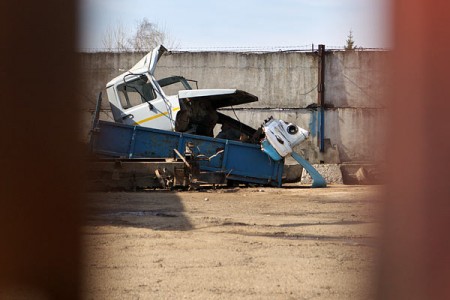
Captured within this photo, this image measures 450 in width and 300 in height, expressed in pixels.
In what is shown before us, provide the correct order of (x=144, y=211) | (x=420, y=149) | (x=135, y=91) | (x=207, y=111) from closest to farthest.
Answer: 1. (x=420, y=149)
2. (x=144, y=211)
3. (x=135, y=91)
4. (x=207, y=111)

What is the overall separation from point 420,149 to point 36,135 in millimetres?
1080

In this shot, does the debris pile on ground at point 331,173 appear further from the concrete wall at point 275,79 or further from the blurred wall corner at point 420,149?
the blurred wall corner at point 420,149

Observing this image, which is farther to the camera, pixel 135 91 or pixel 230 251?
pixel 135 91

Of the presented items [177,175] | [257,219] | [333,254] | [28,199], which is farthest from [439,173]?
[177,175]

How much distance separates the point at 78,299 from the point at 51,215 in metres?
0.34

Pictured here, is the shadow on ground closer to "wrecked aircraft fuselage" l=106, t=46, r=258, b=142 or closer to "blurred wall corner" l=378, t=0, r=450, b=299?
"wrecked aircraft fuselage" l=106, t=46, r=258, b=142

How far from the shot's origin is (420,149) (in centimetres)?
142

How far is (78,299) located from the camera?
1.79m

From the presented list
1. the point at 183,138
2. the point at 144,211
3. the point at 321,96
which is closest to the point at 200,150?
the point at 183,138

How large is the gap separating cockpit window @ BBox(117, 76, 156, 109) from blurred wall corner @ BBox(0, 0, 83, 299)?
971 centimetres

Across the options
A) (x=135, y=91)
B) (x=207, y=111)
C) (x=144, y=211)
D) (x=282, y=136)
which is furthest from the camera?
(x=207, y=111)

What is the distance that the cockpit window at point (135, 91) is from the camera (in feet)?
37.0

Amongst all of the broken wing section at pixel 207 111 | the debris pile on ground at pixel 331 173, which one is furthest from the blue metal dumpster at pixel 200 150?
the debris pile on ground at pixel 331 173

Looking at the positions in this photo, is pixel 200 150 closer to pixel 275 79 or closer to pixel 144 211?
pixel 144 211
